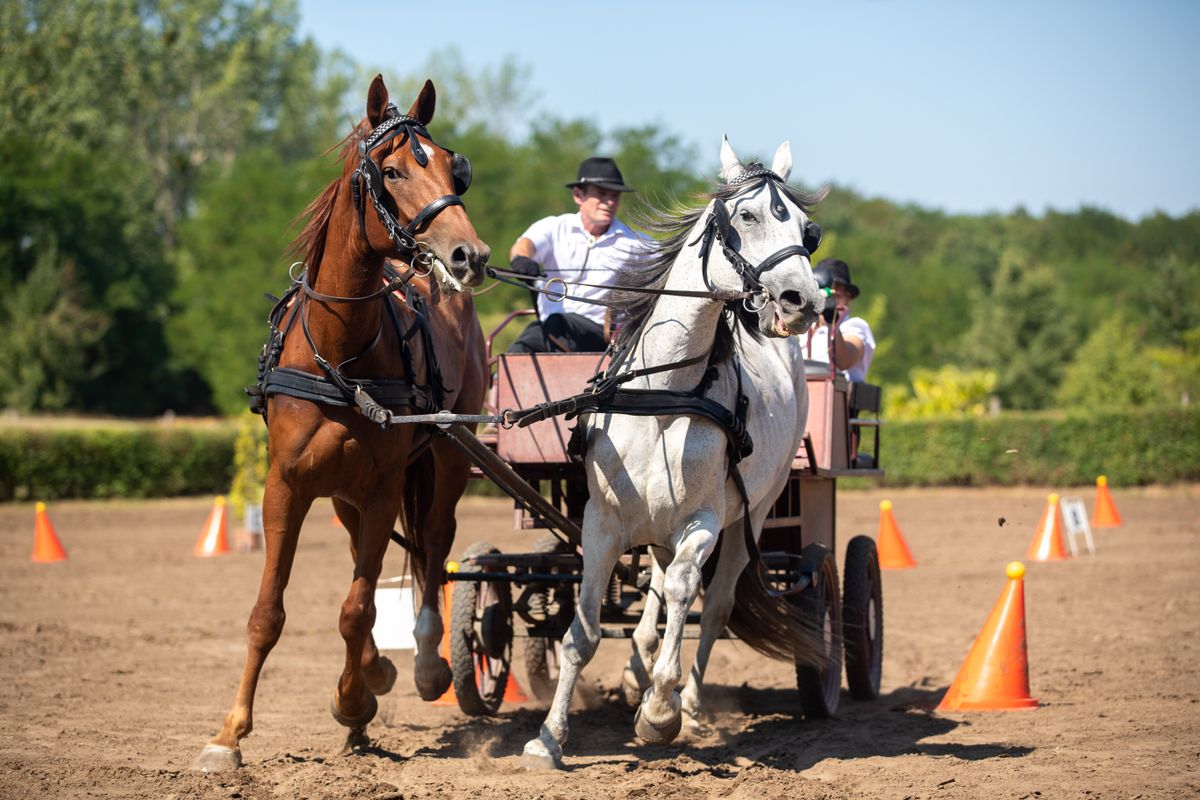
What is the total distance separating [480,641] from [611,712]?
40.3 inches

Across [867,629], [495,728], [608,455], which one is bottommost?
[495,728]

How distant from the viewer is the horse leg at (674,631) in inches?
199

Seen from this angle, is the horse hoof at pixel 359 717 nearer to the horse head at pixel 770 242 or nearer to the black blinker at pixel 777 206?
the horse head at pixel 770 242

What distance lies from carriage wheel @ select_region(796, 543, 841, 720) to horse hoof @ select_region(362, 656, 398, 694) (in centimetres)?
214

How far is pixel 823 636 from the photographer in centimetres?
652

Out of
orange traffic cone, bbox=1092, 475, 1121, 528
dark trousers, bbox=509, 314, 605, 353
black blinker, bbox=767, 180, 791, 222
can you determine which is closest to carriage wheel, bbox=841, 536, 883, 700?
dark trousers, bbox=509, 314, 605, 353

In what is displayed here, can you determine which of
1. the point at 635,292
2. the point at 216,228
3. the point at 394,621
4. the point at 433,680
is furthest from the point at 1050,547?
the point at 216,228

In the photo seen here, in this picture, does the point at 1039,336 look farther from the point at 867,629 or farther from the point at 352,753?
the point at 352,753

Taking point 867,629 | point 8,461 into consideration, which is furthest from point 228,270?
point 867,629

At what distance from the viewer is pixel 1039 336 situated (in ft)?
139

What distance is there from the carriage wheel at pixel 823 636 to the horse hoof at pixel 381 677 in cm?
214

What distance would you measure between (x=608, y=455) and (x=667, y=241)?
3.31 ft

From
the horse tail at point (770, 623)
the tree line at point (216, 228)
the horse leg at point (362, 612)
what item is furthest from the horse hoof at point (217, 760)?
the tree line at point (216, 228)

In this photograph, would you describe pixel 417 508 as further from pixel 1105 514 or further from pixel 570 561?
pixel 1105 514
